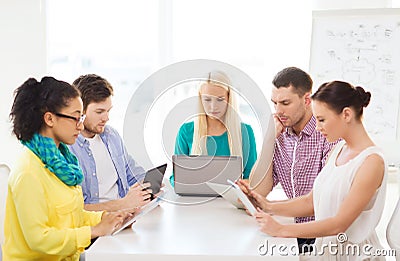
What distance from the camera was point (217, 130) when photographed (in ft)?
9.02

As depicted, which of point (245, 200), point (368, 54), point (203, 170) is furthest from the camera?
point (368, 54)

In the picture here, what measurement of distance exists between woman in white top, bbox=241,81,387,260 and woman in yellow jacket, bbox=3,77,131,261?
0.66 m

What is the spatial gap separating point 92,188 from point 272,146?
0.85 m

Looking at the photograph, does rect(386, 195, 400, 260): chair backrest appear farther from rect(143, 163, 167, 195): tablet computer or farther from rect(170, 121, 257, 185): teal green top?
rect(143, 163, 167, 195): tablet computer

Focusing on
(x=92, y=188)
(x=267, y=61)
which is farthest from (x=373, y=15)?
(x=92, y=188)

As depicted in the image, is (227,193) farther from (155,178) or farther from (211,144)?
(211,144)

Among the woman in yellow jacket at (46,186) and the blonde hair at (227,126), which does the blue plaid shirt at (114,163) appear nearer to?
the blonde hair at (227,126)

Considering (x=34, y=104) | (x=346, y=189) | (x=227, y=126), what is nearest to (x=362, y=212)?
(x=346, y=189)

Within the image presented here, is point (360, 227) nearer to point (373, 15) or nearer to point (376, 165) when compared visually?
point (376, 165)

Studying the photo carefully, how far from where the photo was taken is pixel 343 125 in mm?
2066

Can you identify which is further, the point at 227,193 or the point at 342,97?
the point at 227,193

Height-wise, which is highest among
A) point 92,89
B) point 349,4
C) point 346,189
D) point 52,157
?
point 349,4

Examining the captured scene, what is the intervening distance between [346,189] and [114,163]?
1117 mm

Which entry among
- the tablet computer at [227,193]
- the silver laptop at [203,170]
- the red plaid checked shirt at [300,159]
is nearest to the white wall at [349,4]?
the red plaid checked shirt at [300,159]
